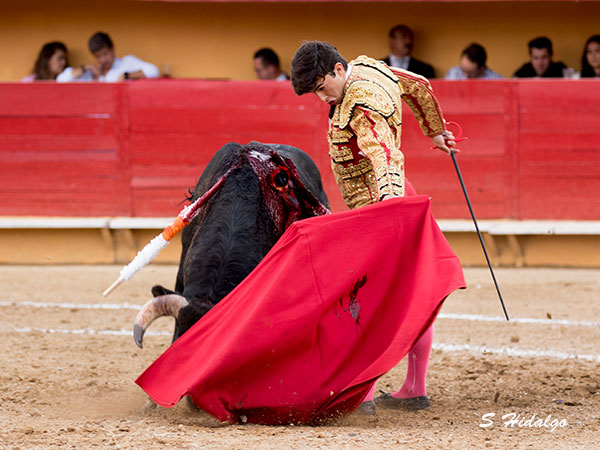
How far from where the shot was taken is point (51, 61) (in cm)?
750

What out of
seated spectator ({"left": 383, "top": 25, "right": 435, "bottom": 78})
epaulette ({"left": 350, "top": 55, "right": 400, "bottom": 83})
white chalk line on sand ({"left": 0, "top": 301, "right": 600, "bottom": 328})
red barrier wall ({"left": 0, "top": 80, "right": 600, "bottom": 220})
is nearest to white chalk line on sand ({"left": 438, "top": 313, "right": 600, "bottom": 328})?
white chalk line on sand ({"left": 0, "top": 301, "right": 600, "bottom": 328})

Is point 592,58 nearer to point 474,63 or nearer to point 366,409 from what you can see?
point 474,63

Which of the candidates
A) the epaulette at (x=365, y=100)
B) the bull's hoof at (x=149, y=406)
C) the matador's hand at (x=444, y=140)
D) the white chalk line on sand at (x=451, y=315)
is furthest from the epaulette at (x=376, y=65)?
the white chalk line on sand at (x=451, y=315)

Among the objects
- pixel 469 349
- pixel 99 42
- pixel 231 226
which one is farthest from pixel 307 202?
pixel 99 42

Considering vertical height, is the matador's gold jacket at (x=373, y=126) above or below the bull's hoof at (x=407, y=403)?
above

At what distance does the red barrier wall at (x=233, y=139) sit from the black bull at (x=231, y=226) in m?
2.81

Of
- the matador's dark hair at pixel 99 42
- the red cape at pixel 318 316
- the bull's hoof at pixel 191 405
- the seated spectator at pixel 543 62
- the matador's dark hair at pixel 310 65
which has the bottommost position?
the bull's hoof at pixel 191 405

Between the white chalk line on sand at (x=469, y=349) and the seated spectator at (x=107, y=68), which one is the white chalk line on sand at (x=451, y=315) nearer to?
the white chalk line on sand at (x=469, y=349)

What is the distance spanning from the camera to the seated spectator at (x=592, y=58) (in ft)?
21.8

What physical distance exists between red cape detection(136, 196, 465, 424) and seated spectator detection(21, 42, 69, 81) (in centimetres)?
509

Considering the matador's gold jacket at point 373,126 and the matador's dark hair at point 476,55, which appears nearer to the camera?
the matador's gold jacket at point 373,126

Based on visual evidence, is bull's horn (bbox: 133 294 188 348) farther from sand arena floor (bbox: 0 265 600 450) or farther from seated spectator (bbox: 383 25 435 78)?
seated spectator (bbox: 383 25 435 78)

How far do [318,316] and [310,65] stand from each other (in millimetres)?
715

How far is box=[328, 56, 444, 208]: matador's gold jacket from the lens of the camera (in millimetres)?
2705
